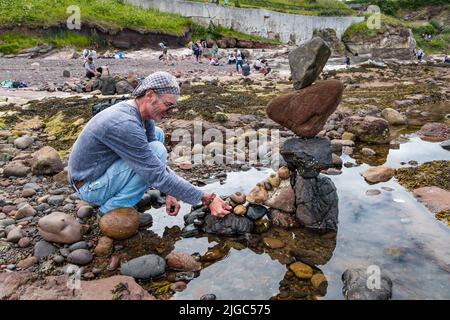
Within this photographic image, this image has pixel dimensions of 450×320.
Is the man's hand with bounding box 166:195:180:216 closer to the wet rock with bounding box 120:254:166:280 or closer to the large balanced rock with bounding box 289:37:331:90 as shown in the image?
the wet rock with bounding box 120:254:166:280

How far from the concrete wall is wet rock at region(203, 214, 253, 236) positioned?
147ft

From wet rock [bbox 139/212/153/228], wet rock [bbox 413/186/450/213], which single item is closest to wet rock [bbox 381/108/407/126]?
wet rock [bbox 413/186/450/213]

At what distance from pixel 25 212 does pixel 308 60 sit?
4172 millimetres

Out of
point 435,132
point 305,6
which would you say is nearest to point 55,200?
point 435,132

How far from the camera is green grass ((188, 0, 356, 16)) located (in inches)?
2285

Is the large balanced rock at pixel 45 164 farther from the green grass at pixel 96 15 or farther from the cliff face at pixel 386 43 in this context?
the cliff face at pixel 386 43

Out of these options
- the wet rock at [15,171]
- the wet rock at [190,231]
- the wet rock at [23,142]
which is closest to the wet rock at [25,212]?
the wet rock at [15,171]

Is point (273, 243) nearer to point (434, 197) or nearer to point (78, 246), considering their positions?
point (78, 246)

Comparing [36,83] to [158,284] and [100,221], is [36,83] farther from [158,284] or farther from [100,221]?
[158,284]

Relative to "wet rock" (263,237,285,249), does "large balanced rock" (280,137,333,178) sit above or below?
above

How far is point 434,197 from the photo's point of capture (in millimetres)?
5539

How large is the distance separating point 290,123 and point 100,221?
8.85ft
